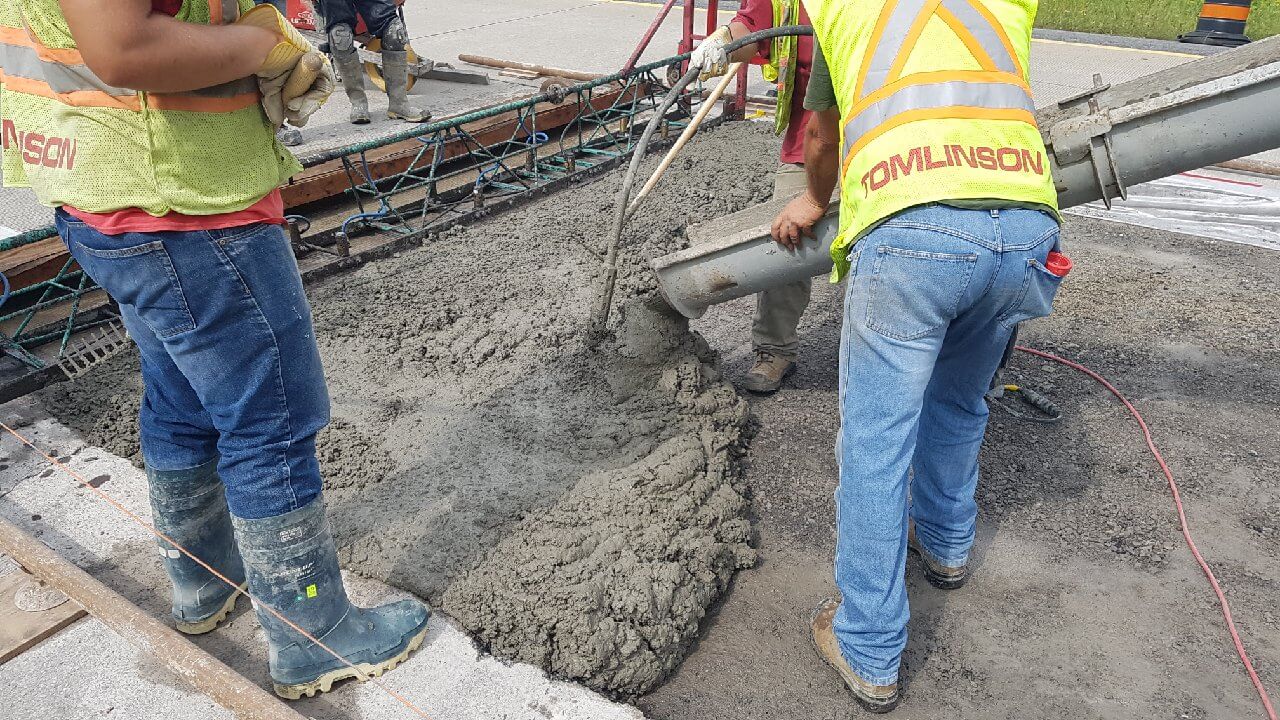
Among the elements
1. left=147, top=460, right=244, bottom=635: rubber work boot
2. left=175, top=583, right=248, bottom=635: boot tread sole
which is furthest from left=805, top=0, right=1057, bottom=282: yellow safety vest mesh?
left=175, top=583, right=248, bottom=635: boot tread sole

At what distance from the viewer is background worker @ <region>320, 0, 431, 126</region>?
6.17 metres

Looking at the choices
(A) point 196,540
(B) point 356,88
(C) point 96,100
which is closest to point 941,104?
(C) point 96,100

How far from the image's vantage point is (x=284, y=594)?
2064 mm

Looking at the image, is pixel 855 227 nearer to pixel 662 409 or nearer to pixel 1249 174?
pixel 662 409

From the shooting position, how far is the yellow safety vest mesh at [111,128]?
168 cm

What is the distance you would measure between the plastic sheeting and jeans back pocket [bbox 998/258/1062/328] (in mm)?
3664

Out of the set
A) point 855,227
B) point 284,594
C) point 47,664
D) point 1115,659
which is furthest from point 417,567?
point 1115,659

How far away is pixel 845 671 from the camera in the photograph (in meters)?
2.26

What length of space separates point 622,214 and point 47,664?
83.9 inches

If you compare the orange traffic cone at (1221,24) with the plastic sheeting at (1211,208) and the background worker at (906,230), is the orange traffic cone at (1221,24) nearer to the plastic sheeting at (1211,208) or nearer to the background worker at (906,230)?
the plastic sheeting at (1211,208)

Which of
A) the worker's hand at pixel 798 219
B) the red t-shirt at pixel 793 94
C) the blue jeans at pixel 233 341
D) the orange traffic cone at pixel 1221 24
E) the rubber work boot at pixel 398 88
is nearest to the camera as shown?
the blue jeans at pixel 233 341

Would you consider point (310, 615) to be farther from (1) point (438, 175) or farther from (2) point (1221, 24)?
(2) point (1221, 24)

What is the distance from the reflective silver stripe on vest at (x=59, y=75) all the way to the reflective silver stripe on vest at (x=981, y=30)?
1.72m

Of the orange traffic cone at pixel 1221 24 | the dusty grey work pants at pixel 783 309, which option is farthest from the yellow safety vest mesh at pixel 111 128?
the orange traffic cone at pixel 1221 24
